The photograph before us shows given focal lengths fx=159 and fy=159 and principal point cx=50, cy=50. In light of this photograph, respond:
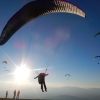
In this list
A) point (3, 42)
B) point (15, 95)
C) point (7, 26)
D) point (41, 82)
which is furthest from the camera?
point (15, 95)

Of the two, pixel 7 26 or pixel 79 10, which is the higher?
pixel 79 10

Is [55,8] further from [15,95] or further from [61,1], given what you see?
[15,95]

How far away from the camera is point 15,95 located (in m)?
29.2

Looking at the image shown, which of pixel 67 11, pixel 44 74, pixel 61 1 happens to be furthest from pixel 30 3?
pixel 44 74

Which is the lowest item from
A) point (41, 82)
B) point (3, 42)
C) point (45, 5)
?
point (41, 82)

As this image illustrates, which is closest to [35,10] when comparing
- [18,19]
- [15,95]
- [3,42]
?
[18,19]

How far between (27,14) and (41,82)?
975 cm

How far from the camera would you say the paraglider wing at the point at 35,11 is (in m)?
10.2

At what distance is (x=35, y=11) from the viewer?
34.2 feet

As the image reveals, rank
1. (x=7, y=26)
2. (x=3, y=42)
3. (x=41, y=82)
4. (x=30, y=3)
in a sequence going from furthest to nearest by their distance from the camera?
1. (x=41, y=82)
2. (x=3, y=42)
3. (x=7, y=26)
4. (x=30, y=3)

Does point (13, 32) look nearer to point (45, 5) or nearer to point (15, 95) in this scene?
point (45, 5)

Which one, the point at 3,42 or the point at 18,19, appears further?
the point at 3,42

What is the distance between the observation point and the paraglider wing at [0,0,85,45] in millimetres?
10172

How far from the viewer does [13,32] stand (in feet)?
39.2
